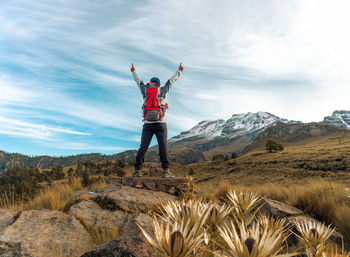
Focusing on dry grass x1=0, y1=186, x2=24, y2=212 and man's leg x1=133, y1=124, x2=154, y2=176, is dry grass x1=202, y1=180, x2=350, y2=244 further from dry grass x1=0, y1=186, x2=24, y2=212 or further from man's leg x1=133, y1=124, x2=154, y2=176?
dry grass x1=0, y1=186, x2=24, y2=212

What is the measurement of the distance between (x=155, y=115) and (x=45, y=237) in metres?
4.06

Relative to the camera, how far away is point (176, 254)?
29.5 inches

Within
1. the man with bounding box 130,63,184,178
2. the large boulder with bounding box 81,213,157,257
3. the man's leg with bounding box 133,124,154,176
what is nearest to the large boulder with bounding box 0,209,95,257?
the large boulder with bounding box 81,213,157,257

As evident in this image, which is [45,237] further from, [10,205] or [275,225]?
[275,225]

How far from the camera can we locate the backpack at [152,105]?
656 centimetres

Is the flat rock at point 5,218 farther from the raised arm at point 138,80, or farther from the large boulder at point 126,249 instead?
the raised arm at point 138,80

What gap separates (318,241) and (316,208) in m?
6.05

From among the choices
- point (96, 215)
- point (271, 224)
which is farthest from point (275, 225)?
point (96, 215)

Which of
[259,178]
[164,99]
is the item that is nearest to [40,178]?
[259,178]

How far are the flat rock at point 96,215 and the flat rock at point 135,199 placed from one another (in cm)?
32

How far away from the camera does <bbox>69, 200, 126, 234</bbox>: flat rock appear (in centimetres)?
452

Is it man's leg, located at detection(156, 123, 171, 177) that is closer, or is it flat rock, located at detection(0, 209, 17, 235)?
flat rock, located at detection(0, 209, 17, 235)

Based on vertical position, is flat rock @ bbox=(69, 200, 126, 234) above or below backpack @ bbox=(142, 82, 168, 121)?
below

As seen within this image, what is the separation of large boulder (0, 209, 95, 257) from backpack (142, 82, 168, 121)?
3.45 metres
